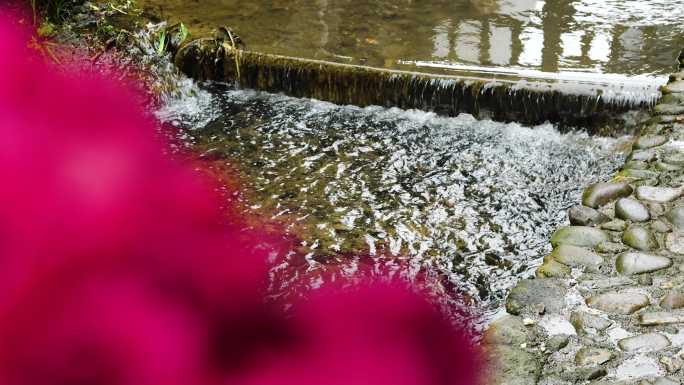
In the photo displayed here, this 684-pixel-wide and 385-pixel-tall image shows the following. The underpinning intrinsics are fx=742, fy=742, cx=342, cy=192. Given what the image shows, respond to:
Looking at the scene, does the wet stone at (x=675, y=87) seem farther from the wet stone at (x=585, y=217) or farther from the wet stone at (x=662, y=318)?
the wet stone at (x=662, y=318)

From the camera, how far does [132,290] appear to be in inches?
11.4

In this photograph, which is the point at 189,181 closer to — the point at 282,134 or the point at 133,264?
the point at 133,264

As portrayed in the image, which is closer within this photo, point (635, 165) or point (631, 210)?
point (631, 210)

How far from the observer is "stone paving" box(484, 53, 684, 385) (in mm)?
2783

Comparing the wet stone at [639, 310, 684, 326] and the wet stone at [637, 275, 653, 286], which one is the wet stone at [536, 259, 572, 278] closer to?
the wet stone at [637, 275, 653, 286]

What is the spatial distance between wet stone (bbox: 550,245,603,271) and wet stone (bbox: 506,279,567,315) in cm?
21

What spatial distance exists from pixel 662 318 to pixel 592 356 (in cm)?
41

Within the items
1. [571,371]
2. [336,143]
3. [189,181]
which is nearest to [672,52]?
[336,143]

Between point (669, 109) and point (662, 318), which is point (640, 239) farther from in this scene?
point (669, 109)

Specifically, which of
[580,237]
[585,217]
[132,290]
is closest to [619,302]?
[580,237]

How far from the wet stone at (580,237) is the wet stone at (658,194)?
18.6 inches

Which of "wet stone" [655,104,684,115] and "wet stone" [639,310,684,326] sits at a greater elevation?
"wet stone" [655,104,684,115]

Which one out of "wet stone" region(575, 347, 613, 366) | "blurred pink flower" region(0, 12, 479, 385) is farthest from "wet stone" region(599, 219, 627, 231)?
"blurred pink flower" region(0, 12, 479, 385)

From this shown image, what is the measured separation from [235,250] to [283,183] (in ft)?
16.7
